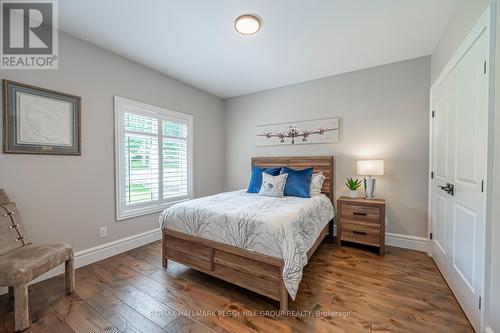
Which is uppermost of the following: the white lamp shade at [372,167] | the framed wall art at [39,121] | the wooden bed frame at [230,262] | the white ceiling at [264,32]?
the white ceiling at [264,32]

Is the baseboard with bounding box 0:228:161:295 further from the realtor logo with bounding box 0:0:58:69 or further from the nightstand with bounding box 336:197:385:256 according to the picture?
the nightstand with bounding box 336:197:385:256

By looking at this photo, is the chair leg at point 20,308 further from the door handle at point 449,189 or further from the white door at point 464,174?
the door handle at point 449,189

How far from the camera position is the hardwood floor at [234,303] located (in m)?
1.54

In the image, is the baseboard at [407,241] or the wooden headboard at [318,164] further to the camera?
the wooden headboard at [318,164]

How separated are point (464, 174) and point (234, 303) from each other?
2231mm

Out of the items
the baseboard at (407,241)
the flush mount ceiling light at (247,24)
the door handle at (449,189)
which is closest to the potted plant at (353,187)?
the baseboard at (407,241)

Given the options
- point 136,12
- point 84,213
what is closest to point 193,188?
point 84,213

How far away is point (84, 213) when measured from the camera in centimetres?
250

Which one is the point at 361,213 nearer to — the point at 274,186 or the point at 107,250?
the point at 274,186

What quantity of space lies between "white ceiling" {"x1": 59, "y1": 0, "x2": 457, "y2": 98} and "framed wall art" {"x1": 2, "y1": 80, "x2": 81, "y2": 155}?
0.80m

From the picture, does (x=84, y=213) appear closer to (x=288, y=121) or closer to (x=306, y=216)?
(x=306, y=216)

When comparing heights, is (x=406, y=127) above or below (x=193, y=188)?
above

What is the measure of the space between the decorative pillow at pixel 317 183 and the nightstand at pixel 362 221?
0.37m

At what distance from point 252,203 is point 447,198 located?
202cm
